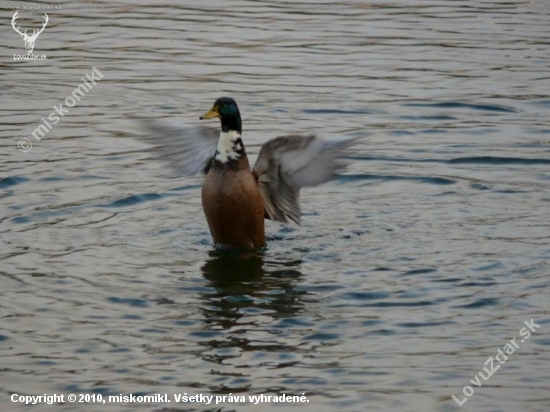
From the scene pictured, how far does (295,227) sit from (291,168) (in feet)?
3.24

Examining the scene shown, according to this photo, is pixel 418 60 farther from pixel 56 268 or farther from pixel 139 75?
pixel 56 268

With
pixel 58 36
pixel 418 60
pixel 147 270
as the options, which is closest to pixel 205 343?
pixel 147 270

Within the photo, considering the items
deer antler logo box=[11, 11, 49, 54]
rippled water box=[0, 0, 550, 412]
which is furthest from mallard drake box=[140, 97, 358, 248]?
deer antler logo box=[11, 11, 49, 54]

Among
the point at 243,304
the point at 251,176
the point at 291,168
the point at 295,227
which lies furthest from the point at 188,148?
the point at 243,304

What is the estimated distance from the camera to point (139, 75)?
44.9 ft

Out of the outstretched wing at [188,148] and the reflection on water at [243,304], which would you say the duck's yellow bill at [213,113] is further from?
the reflection on water at [243,304]

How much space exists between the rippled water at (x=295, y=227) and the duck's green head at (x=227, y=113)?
93 cm

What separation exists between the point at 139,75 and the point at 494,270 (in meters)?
6.82

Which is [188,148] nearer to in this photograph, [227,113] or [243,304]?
[227,113]

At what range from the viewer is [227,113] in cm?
851

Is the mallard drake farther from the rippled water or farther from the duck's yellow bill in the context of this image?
the rippled water

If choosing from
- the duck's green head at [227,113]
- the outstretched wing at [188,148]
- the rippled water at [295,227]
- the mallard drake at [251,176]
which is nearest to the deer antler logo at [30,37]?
the rippled water at [295,227]

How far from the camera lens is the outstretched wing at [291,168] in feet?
27.0

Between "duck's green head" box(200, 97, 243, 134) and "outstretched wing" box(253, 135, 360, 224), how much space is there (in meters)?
0.31
